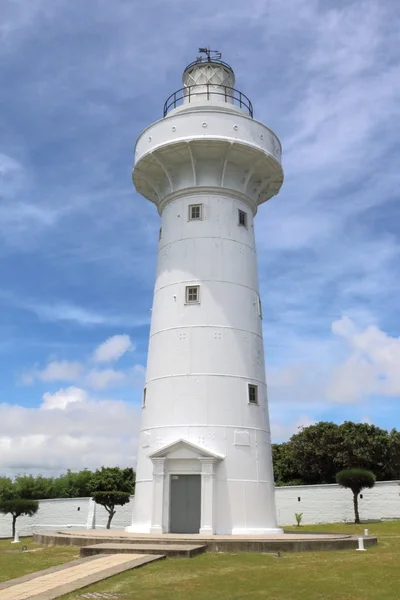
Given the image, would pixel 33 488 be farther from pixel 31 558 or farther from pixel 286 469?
pixel 31 558

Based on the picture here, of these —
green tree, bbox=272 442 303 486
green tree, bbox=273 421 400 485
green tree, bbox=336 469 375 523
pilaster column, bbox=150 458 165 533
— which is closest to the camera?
pilaster column, bbox=150 458 165 533

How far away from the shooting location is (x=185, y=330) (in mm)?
22344

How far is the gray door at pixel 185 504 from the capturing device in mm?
20328

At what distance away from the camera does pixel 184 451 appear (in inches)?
811

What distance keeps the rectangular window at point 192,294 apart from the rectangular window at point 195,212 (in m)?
2.97

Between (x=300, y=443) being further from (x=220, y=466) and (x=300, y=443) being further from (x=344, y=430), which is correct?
(x=220, y=466)

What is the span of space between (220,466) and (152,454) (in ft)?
8.17

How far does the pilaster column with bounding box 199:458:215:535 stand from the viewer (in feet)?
64.9

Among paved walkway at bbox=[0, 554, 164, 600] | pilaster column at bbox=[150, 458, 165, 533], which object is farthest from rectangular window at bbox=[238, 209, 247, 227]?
paved walkway at bbox=[0, 554, 164, 600]

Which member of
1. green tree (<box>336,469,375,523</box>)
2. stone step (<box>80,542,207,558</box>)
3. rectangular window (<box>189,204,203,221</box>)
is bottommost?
stone step (<box>80,542,207,558</box>)

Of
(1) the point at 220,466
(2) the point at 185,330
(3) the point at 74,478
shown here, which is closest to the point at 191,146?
(2) the point at 185,330

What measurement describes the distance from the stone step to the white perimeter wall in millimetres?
19218

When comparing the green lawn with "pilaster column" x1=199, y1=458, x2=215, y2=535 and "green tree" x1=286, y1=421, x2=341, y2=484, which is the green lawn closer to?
"pilaster column" x1=199, y1=458, x2=215, y2=535

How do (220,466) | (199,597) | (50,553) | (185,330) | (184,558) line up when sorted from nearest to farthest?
(199,597)
(184,558)
(50,553)
(220,466)
(185,330)
